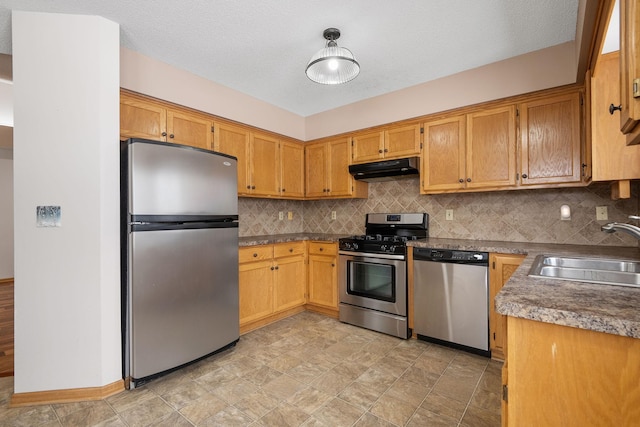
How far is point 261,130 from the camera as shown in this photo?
346cm

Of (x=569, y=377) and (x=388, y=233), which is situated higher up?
(x=388, y=233)

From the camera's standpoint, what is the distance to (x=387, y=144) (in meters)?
3.27

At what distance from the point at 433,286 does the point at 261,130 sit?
246 centimetres

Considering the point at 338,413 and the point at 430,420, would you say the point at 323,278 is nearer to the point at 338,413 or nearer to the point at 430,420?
the point at 338,413

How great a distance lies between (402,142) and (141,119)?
2.45 m

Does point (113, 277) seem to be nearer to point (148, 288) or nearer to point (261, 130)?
point (148, 288)

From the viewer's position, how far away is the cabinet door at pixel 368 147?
332 centimetres

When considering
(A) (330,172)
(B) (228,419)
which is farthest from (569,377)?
(A) (330,172)

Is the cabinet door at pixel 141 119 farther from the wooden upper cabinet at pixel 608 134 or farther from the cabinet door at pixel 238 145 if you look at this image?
the wooden upper cabinet at pixel 608 134

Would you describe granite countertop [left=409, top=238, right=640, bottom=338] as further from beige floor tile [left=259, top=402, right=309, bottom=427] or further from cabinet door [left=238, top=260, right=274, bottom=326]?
cabinet door [left=238, top=260, right=274, bottom=326]

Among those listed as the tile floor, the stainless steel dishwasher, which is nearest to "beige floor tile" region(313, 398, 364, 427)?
the tile floor

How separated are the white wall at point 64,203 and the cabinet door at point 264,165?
148cm

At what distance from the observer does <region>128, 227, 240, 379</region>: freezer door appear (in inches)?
79.0

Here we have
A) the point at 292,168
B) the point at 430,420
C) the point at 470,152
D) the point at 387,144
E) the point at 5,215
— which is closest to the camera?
the point at 430,420
